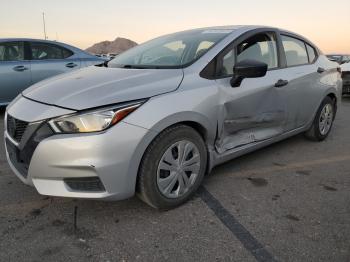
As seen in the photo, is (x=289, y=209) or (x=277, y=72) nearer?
(x=289, y=209)

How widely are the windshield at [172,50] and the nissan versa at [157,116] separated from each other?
0.01 metres

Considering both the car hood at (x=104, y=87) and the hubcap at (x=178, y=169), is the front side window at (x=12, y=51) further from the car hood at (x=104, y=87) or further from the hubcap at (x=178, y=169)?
the hubcap at (x=178, y=169)

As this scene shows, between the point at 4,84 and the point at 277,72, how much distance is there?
4.49m

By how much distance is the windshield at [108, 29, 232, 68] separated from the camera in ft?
10.6

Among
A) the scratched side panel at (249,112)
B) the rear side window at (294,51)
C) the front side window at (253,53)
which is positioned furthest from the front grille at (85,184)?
the rear side window at (294,51)

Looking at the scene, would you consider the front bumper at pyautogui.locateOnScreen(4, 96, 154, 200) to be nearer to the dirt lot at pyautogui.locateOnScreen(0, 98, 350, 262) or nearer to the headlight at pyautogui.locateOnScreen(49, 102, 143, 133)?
the headlight at pyautogui.locateOnScreen(49, 102, 143, 133)

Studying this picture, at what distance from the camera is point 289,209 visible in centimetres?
290

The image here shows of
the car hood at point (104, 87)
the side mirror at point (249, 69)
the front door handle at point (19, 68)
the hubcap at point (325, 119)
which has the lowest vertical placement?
the hubcap at point (325, 119)

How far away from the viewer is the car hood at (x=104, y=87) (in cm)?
248

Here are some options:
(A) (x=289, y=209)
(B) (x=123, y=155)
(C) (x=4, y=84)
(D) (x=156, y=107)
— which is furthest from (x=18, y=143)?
(C) (x=4, y=84)

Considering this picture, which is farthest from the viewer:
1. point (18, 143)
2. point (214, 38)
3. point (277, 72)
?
point (277, 72)

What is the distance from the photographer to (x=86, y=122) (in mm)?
2387

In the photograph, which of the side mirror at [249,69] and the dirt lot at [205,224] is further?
the side mirror at [249,69]

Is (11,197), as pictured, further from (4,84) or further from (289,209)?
(4,84)
